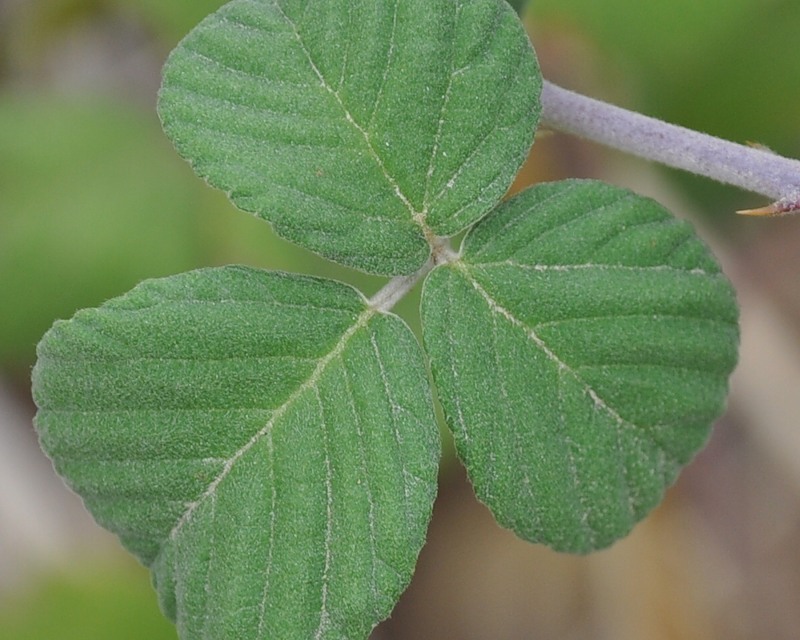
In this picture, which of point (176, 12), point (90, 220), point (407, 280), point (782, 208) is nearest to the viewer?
point (782, 208)

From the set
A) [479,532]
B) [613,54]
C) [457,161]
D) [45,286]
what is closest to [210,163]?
[457,161]

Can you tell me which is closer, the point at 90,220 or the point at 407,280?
the point at 407,280

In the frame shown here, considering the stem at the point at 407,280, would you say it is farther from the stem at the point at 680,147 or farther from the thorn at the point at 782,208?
the thorn at the point at 782,208

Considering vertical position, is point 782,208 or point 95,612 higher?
point 782,208

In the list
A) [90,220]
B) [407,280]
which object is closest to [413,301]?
[90,220]

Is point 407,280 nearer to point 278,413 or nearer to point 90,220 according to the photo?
point 278,413

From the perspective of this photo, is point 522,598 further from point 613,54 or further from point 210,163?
point 210,163

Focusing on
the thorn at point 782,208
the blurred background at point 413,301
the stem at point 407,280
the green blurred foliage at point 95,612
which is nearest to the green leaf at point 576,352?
the stem at point 407,280
